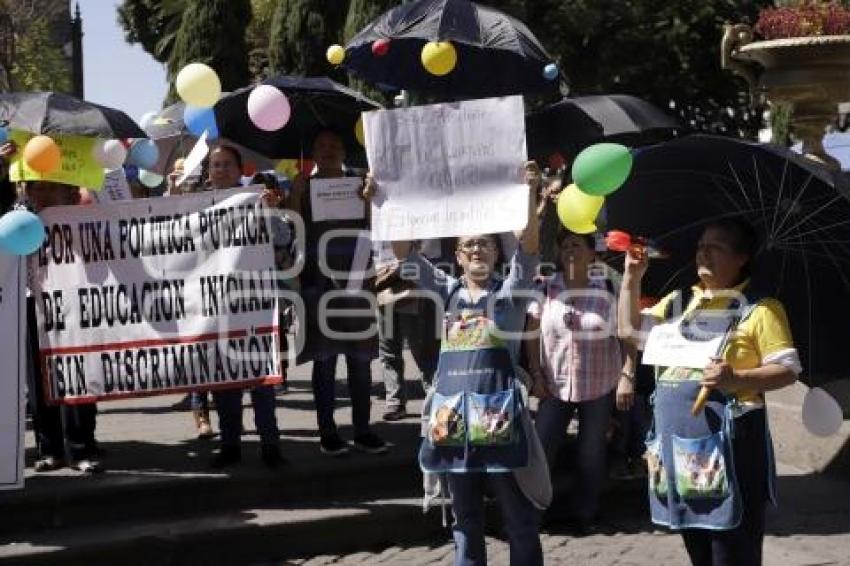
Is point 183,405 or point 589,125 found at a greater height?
point 589,125

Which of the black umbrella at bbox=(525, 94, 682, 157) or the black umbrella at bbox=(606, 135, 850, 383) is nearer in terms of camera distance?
the black umbrella at bbox=(606, 135, 850, 383)

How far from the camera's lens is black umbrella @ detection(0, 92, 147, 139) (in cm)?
536

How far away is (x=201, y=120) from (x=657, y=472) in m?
3.48

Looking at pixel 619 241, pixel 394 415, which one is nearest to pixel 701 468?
pixel 619 241

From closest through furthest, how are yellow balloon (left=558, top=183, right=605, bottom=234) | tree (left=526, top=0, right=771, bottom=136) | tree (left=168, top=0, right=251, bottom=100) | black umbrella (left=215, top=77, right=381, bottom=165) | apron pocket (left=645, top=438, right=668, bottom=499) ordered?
apron pocket (left=645, top=438, right=668, bottom=499), yellow balloon (left=558, top=183, right=605, bottom=234), black umbrella (left=215, top=77, right=381, bottom=165), tree (left=526, top=0, right=771, bottom=136), tree (left=168, top=0, right=251, bottom=100)

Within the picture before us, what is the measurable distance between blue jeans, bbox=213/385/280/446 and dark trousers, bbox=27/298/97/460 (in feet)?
2.50

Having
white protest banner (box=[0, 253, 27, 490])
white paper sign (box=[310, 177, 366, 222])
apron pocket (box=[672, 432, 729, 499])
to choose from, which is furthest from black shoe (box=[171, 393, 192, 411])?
apron pocket (box=[672, 432, 729, 499])

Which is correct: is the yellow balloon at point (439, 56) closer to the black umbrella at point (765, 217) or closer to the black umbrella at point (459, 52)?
the black umbrella at point (459, 52)

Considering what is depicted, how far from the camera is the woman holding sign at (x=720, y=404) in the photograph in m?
3.95

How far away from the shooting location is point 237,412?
6.24 meters

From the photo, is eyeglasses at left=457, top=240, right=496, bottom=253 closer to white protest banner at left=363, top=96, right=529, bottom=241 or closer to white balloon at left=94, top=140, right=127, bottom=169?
white protest banner at left=363, top=96, right=529, bottom=241

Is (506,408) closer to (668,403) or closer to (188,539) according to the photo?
(668,403)

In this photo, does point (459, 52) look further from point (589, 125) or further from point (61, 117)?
point (61, 117)

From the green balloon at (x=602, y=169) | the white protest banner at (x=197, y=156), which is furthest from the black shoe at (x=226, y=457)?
the green balloon at (x=602, y=169)
